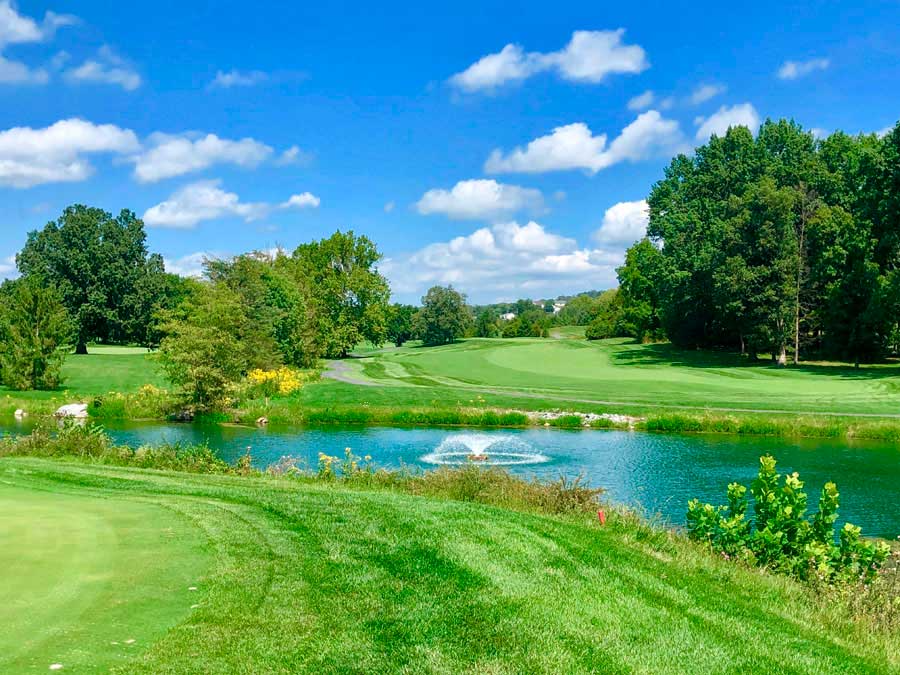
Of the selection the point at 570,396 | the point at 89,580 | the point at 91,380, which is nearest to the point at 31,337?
the point at 91,380

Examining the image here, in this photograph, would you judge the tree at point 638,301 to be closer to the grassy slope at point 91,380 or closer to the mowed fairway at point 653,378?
the mowed fairway at point 653,378

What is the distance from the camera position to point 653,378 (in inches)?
1984

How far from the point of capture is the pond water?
69.7 ft

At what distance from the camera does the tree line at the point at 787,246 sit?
49.9 metres

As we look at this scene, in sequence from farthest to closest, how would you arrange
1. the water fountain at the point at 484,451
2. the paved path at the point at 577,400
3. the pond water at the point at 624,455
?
the paved path at the point at 577,400 < the water fountain at the point at 484,451 < the pond water at the point at 624,455

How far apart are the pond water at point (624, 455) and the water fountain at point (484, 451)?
0.04 meters

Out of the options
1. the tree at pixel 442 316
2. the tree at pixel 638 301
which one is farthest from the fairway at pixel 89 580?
the tree at pixel 442 316

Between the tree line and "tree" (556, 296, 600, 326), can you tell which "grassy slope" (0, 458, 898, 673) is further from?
"tree" (556, 296, 600, 326)

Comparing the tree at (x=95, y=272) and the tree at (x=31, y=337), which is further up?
the tree at (x=95, y=272)

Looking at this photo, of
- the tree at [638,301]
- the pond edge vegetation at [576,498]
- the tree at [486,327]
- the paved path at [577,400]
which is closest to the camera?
the pond edge vegetation at [576,498]

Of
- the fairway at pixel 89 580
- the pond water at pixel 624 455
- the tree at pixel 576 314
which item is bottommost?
the pond water at pixel 624 455

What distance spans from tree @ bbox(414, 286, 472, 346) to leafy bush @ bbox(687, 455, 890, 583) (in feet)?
301

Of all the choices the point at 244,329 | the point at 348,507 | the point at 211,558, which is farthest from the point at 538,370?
the point at 211,558

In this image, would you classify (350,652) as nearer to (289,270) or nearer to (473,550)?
(473,550)
